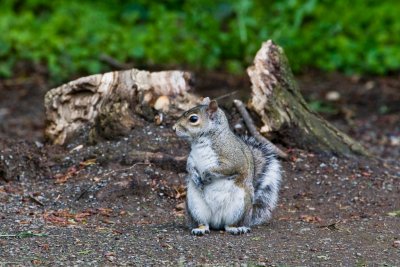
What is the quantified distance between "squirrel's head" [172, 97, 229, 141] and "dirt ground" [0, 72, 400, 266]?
68 centimetres

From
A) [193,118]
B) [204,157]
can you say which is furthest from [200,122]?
[204,157]

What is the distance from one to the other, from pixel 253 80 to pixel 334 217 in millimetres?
1441

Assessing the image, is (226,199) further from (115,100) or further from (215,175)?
(115,100)

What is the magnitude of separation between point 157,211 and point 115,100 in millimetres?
1154

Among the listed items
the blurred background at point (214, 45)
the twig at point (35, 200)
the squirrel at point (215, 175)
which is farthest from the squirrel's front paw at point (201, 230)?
the blurred background at point (214, 45)

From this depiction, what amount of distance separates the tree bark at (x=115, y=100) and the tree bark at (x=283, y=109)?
0.58 m

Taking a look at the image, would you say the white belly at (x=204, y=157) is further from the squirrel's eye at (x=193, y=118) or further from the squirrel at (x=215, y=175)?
the squirrel's eye at (x=193, y=118)

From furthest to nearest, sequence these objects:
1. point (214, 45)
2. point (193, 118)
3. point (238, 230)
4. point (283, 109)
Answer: point (214, 45)
point (283, 109)
point (238, 230)
point (193, 118)

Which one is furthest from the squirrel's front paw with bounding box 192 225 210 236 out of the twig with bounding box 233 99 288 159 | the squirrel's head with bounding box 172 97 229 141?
the twig with bounding box 233 99 288 159

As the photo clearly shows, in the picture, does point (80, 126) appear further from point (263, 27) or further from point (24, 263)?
point (263, 27)

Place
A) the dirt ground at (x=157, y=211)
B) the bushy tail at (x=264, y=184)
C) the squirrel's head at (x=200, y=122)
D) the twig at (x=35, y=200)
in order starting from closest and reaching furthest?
the dirt ground at (x=157, y=211), the squirrel's head at (x=200, y=122), the bushy tail at (x=264, y=184), the twig at (x=35, y=200)

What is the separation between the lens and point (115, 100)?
7.48m

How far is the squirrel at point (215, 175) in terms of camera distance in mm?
6000

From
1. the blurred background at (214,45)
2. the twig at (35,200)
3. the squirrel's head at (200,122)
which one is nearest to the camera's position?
the squirrel's head at (200,122)
